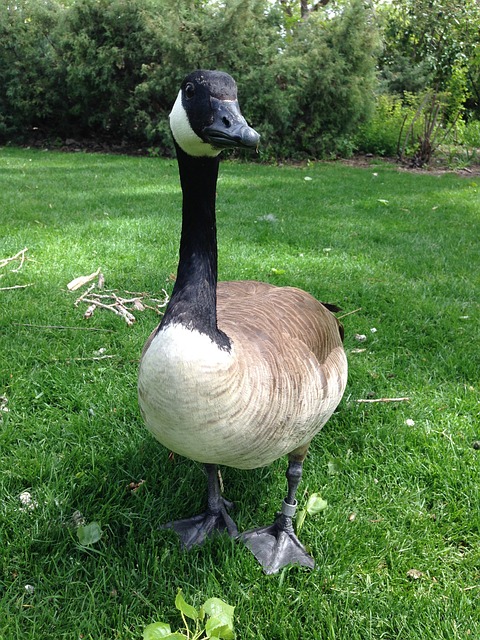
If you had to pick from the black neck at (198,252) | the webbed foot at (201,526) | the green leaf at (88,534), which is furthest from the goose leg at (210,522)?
the black neck at (198,252)

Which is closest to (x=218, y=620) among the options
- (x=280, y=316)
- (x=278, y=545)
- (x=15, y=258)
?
(x=278, y=545)

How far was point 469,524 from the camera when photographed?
6.77 feet

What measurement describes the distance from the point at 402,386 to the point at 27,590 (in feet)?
6.82

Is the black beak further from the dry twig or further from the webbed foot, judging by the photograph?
the dry twig

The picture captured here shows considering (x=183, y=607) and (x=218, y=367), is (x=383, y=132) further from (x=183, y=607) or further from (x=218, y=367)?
(x=183, y=607)

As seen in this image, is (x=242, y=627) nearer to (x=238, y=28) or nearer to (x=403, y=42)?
(x=238, y=28)

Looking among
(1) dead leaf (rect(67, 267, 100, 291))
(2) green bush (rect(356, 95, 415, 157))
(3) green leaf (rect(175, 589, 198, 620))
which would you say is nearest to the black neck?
(3) green leaf (rect(175, 589, 198, 620))

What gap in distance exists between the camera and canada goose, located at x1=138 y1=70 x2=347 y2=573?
144 centimetres

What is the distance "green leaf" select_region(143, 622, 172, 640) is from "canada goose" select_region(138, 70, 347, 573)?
475 mm

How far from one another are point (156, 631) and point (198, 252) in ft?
3.65

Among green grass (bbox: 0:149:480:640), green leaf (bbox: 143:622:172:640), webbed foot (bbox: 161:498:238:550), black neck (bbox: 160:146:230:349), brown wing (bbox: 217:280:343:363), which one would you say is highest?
black neck (bbox: 160:146:230:349)

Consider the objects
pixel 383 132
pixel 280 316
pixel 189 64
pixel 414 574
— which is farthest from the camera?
pixel 383 132

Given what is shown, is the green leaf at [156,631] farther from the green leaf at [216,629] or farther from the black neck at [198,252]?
the black neck at [198,252]

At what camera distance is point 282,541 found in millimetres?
1936
